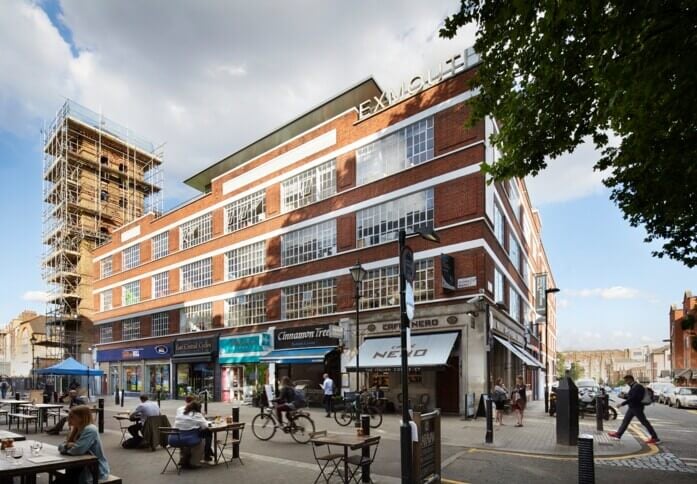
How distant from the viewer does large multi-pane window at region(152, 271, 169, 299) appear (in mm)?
39844

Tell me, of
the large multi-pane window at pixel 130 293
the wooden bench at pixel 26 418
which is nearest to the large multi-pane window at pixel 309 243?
the wooden bench at pixel 26 418

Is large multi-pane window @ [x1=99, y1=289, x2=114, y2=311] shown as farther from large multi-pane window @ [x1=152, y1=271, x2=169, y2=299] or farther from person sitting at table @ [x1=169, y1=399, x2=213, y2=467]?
person sitting at table @ [x1=169, y1=399, x2=213, y2=467]

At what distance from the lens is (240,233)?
33.7 meters

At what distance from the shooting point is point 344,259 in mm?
27016

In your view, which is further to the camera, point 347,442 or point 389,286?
point 389,286

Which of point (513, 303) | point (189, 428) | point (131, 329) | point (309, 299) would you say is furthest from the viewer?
point (131, 329)

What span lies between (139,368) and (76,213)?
60.2 ft

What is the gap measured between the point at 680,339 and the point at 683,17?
77.1 m

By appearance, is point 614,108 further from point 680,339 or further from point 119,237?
point 680,339

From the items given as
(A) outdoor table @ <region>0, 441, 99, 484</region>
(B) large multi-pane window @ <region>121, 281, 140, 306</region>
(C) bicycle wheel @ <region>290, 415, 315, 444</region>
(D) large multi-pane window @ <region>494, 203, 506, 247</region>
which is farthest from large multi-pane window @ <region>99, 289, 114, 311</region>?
(A) outdoor table @ <region>0, 441, 99, 484</region>

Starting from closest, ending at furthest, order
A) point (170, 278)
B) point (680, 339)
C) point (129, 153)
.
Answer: point (170, 278) → point (129, 153) → point (680, 339)

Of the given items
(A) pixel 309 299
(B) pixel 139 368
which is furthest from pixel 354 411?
(B) pixel 139 368

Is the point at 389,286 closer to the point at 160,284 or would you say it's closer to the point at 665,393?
the point at 160,284

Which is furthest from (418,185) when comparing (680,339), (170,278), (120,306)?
(680,339)
